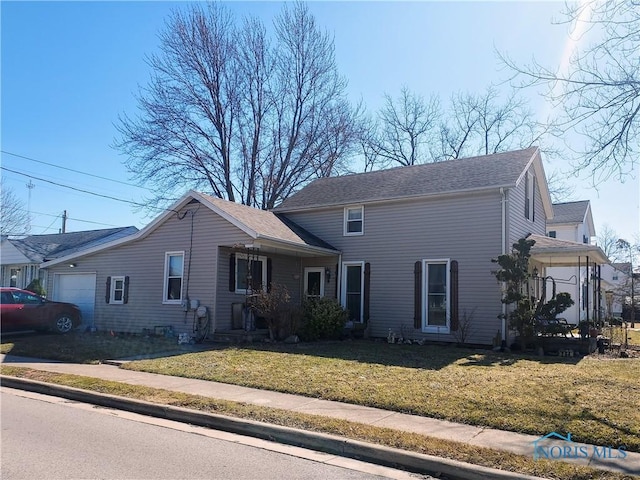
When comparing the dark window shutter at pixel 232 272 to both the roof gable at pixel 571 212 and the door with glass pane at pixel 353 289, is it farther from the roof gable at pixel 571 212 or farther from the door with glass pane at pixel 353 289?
the roof gable at pixel 571 212

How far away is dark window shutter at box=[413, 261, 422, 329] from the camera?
52.7 feet

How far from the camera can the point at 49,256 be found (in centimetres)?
2656

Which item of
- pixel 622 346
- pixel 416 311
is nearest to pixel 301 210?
pixel 416 311

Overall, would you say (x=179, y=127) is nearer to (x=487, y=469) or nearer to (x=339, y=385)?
(x=339, y=385)

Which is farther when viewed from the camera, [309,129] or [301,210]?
[309,129]

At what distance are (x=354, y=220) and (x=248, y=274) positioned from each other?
428 cm

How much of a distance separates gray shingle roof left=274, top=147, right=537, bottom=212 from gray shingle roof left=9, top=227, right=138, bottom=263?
12852 millimetres

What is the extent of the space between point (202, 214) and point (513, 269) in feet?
30.5

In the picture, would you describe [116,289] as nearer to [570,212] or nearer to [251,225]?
[251,225]

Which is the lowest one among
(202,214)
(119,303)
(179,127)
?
(119,303)

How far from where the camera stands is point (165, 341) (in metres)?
15.6

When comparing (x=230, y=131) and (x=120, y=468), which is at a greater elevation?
(x=230, y=131)

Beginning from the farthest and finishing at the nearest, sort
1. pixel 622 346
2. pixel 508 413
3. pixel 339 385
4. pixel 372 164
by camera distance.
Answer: pixel 372 164
pixel 622 346
pixel 339 385
pixel 508 413

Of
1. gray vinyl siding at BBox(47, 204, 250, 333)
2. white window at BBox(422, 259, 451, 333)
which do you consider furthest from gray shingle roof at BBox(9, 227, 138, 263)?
white window at BBox(422, 259, 451, 333)
